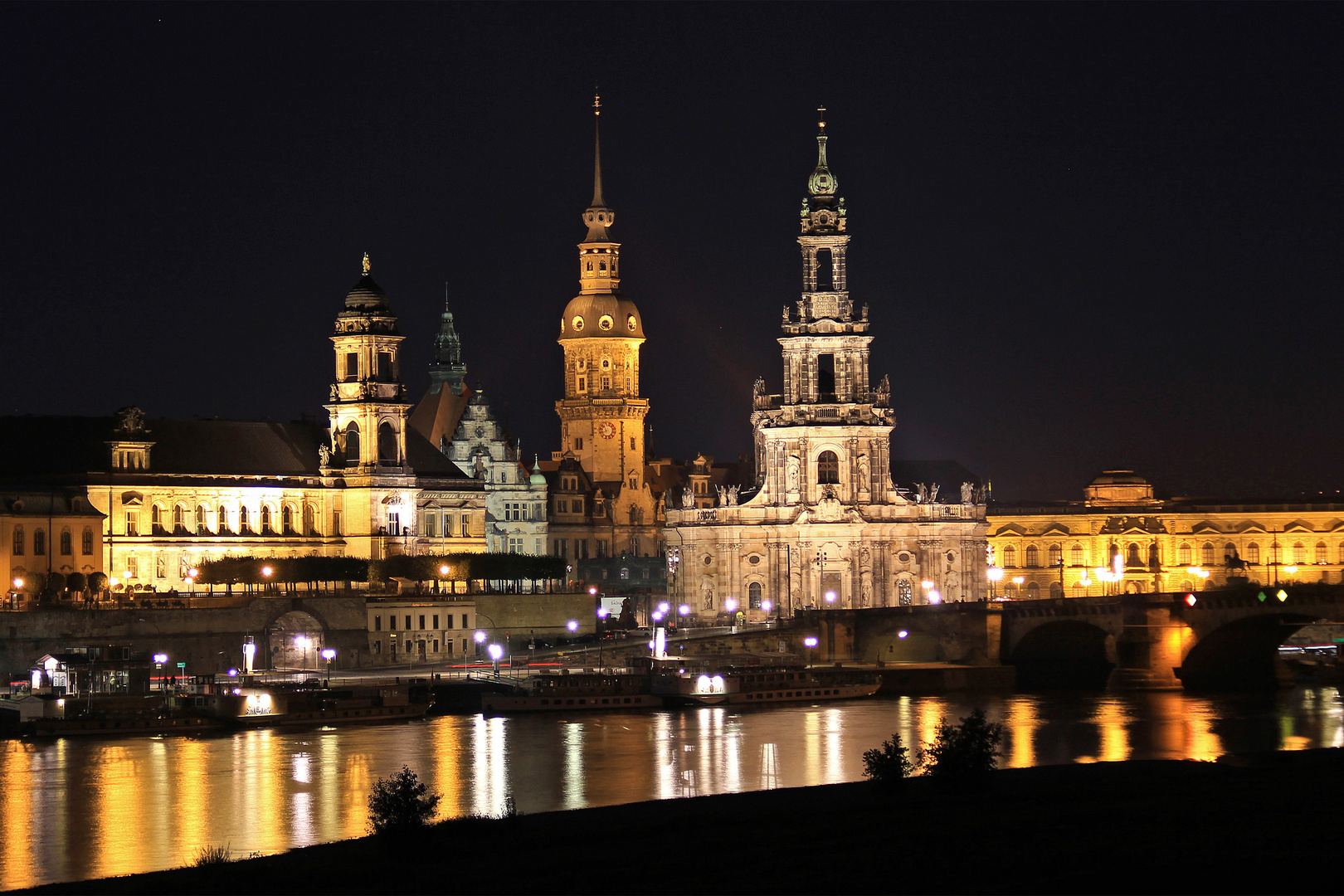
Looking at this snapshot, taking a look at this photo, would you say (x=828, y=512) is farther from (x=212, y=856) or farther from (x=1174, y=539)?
(x=212, y=856)

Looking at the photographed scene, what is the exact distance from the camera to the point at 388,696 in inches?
3954

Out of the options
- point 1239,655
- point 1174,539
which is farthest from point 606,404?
point 1239,655

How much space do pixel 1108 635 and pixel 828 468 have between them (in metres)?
28.5

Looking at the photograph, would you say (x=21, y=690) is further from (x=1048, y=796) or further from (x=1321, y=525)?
(x=1321, y=525)

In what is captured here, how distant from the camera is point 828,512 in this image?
142 meters

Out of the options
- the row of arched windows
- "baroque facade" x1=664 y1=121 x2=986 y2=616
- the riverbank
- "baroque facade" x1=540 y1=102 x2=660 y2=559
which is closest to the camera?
the riverbank

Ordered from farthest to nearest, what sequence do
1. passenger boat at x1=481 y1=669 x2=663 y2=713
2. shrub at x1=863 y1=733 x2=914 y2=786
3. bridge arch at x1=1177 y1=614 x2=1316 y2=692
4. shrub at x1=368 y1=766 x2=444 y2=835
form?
bridge arch at x1=1177 y1=614 x2=1316 y2=692 < passenger boat at x1=481 y1=669 x2=663 y2=713 < shrub at x1=863 y1=733 x2=914 y2=786 < shrub at x1=368 y1=766 x2=444 y2=835

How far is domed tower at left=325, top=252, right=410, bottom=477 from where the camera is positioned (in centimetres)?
12962

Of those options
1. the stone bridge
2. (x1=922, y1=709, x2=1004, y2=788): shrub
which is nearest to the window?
the stone bridge

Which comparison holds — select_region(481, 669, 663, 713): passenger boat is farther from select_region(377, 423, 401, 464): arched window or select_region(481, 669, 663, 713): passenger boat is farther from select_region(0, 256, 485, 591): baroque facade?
select_region(377, 423, 401, 464): arched window

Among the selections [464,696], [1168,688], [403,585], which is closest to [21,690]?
[464,696]

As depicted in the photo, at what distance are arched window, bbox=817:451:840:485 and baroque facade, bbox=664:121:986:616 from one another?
3.0 inches

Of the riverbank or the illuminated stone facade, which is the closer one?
the riverbank

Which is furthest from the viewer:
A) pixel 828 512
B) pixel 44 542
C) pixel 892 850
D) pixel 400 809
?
pixel 828 512
